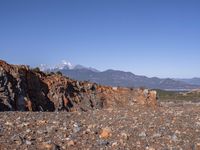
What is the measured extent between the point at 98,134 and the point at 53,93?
692 inches

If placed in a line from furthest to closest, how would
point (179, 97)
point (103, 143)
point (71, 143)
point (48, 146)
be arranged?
point (179, 97)
point (103, 143)
point (71, 143)
point (48, 146)

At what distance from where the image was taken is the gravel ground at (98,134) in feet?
48.4

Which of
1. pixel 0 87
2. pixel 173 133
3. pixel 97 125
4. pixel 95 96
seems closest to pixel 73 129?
pixel 97 125

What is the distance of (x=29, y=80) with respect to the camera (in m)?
32.1

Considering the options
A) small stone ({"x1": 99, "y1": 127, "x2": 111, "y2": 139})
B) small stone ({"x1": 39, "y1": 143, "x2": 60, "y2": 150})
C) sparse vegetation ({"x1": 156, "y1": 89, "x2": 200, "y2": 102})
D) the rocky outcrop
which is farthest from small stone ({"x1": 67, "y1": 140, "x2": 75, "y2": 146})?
sparse vegetation ({"x1": 156, "y1": 89, "x2": 200, "y2": 102})

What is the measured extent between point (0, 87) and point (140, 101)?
1522cm

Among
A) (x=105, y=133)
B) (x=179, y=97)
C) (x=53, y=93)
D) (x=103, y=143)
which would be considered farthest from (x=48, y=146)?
(x=179, y=97)

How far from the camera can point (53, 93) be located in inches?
1318

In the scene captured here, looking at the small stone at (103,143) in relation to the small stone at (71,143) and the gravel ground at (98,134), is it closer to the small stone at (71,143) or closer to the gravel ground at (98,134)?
the gravel ground at (98,134)

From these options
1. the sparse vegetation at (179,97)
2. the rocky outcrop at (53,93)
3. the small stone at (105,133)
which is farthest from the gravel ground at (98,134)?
the sparse vegetation at (179,97)

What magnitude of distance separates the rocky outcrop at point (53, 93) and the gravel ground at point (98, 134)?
1001 cm

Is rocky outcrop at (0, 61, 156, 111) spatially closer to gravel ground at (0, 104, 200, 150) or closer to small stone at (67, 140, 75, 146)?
gravel ground at (0, 104, 200, 150)

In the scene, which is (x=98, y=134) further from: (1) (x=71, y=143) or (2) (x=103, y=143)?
(1) (x=71, y=143)

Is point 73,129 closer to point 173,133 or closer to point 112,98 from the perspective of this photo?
point 173,133
